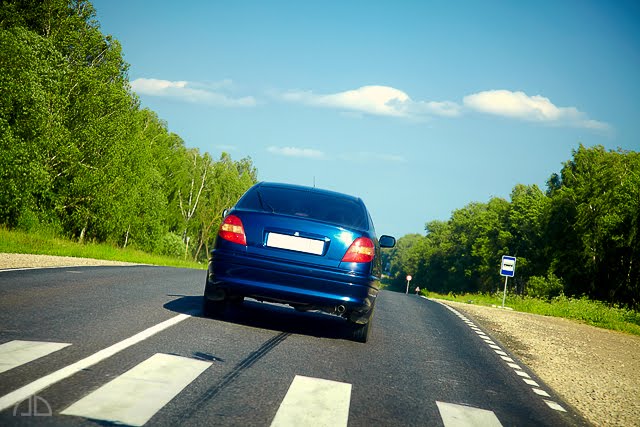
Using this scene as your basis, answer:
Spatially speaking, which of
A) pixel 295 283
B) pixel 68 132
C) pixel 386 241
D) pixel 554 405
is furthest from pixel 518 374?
pixel 68 132

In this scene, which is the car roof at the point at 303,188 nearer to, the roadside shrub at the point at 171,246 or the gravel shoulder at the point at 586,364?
the gravel shoulder at the point at 586,364

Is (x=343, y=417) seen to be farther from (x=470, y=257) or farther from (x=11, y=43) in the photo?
(x=470, y=257)

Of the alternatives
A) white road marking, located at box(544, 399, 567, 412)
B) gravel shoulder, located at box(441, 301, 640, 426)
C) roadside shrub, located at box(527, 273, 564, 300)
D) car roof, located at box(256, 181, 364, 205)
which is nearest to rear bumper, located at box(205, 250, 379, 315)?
car roof, located at box(256, 181, 364, 205)

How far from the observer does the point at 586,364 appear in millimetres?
11602

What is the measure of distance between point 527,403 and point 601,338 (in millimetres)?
11994

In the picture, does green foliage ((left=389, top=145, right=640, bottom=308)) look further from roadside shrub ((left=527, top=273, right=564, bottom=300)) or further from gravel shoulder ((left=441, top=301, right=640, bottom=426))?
gravel shoulder ((left=441, top=301, right=640, bottom=426))

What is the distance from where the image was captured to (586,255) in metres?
61.5

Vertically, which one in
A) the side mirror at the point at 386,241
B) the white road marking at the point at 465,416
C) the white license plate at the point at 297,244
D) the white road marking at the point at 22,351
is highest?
the side mirror at the point at 386,241

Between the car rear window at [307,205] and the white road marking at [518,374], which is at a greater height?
the car rear window at [307,205]

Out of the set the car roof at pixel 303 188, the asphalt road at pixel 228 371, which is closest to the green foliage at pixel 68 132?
the asphalt road at pixel 228 371

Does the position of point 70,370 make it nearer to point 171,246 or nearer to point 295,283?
point 295,283

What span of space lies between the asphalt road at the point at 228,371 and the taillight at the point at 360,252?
1.09 m

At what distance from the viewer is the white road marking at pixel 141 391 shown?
4453 millimetres

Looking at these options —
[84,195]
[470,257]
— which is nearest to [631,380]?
[84,195]
